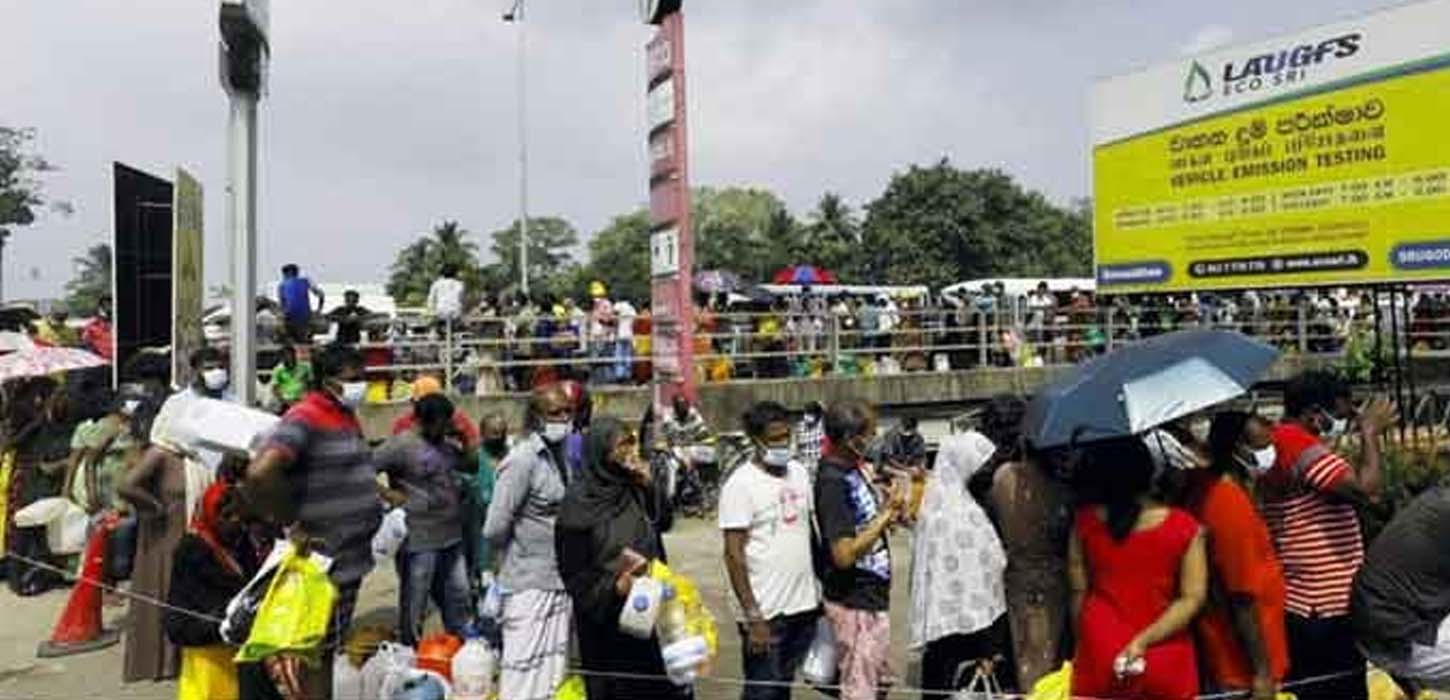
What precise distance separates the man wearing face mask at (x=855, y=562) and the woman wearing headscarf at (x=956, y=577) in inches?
5.7

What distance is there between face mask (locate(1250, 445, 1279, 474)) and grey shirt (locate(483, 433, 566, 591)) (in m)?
2.65

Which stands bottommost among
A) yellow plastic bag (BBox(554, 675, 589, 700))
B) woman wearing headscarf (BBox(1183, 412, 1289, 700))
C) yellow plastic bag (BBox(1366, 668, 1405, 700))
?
yellow plastic bag (BBox(1366, 668, 1405, 700))

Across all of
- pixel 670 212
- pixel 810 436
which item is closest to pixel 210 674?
pixel 670 212

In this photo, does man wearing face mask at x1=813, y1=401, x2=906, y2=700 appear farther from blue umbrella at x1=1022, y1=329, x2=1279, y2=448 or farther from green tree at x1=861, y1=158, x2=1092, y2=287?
green tree at x1=861, y1=158, x2=1092, y2=287

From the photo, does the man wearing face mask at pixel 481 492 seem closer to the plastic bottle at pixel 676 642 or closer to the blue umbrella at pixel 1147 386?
the plastic bottle at pixel 676 642

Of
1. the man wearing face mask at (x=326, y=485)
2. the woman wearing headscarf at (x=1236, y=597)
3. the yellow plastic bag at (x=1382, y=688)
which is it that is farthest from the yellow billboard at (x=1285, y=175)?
the man wearing face mask at (x=326, y=485)

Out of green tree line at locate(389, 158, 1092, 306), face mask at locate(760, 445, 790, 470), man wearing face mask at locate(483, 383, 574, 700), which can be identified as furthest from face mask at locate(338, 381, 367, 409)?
green tree line at locate(389, 158, 1092, 306)

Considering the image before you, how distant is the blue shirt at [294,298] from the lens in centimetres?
1456

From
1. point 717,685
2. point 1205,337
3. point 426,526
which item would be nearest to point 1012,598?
point 1205,337

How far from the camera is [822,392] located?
15180mm

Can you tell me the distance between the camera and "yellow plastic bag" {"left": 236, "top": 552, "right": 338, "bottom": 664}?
4457mm

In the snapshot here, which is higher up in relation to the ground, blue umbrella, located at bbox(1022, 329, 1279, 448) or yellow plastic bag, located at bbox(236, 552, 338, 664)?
A: blue umbrella, located at bbox(1022, 329, 1279, 448)

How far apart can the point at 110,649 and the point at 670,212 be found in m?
4.61

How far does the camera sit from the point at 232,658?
4852mm
